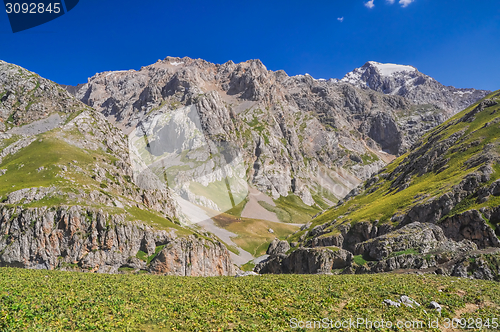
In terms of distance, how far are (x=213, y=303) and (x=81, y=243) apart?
71.8m

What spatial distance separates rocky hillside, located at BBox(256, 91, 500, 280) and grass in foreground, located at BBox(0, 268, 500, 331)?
59.4 ft

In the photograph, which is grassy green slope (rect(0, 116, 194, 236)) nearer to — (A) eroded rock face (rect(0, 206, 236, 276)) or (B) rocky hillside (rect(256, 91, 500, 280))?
(A) eroded rock face (rect(0, 206, 236, 276))

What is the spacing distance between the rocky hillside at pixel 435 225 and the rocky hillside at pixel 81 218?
3733cm

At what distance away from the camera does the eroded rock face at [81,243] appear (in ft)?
239

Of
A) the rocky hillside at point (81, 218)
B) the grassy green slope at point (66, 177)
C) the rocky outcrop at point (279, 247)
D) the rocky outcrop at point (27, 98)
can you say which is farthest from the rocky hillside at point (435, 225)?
the rocky outcrop at point (27, 98)

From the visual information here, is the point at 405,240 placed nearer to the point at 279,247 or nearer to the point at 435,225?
the point at 435,225

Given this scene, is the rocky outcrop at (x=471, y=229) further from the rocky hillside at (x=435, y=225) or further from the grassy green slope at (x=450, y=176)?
the grassy green slope at (x=450, y=176)

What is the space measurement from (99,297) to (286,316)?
13.8 m

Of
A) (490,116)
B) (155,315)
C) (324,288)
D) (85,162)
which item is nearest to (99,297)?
(155,315)

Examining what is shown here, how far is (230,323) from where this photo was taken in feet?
57.5

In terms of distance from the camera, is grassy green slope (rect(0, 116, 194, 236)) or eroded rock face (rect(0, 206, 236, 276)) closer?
eroded rock face (rect(0, 206, 236, 276))

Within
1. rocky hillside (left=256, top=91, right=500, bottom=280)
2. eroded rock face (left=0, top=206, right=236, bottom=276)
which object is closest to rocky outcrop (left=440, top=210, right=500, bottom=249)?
rocky hillside (left=256, top=91, right=500, bottom=280)

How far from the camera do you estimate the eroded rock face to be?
239ft

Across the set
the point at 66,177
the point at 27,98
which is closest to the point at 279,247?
the point at 66,177
